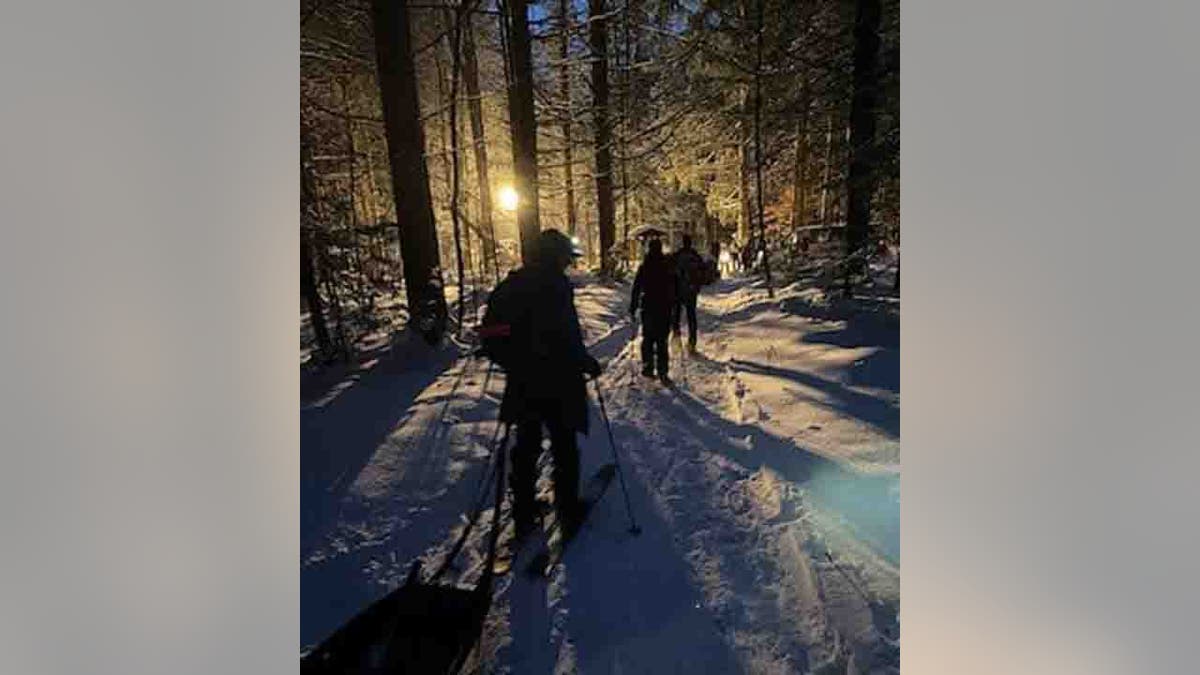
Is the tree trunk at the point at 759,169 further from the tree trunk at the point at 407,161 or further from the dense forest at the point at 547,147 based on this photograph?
the tree trunk at the point at 407,161

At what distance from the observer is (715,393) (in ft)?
4.78

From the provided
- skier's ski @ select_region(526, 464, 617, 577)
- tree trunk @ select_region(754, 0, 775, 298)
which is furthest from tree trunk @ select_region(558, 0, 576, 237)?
skier's ski @ select_region(526, 464, 617, 577)

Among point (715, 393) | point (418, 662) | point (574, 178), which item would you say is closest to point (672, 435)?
point (715, 393)

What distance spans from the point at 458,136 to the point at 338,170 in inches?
11.3

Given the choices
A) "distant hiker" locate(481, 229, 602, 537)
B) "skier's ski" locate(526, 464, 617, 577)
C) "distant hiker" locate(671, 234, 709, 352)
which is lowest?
"skier's ski" locate(526, 464, 617, 577)

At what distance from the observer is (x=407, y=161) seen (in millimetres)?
1435

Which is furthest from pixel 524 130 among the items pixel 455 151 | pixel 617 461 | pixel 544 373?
pixel 617 461

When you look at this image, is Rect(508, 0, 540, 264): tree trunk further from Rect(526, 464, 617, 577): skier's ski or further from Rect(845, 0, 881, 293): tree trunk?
Rect(845, 0, 881, 293): tree trunk

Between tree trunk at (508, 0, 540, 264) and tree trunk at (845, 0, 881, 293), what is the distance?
718 millimetres

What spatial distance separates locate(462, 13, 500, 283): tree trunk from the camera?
1.44 metres

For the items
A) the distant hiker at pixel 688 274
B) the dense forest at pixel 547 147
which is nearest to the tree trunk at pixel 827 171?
the dense forest at pixel 547 147

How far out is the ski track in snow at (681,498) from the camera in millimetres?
1336
